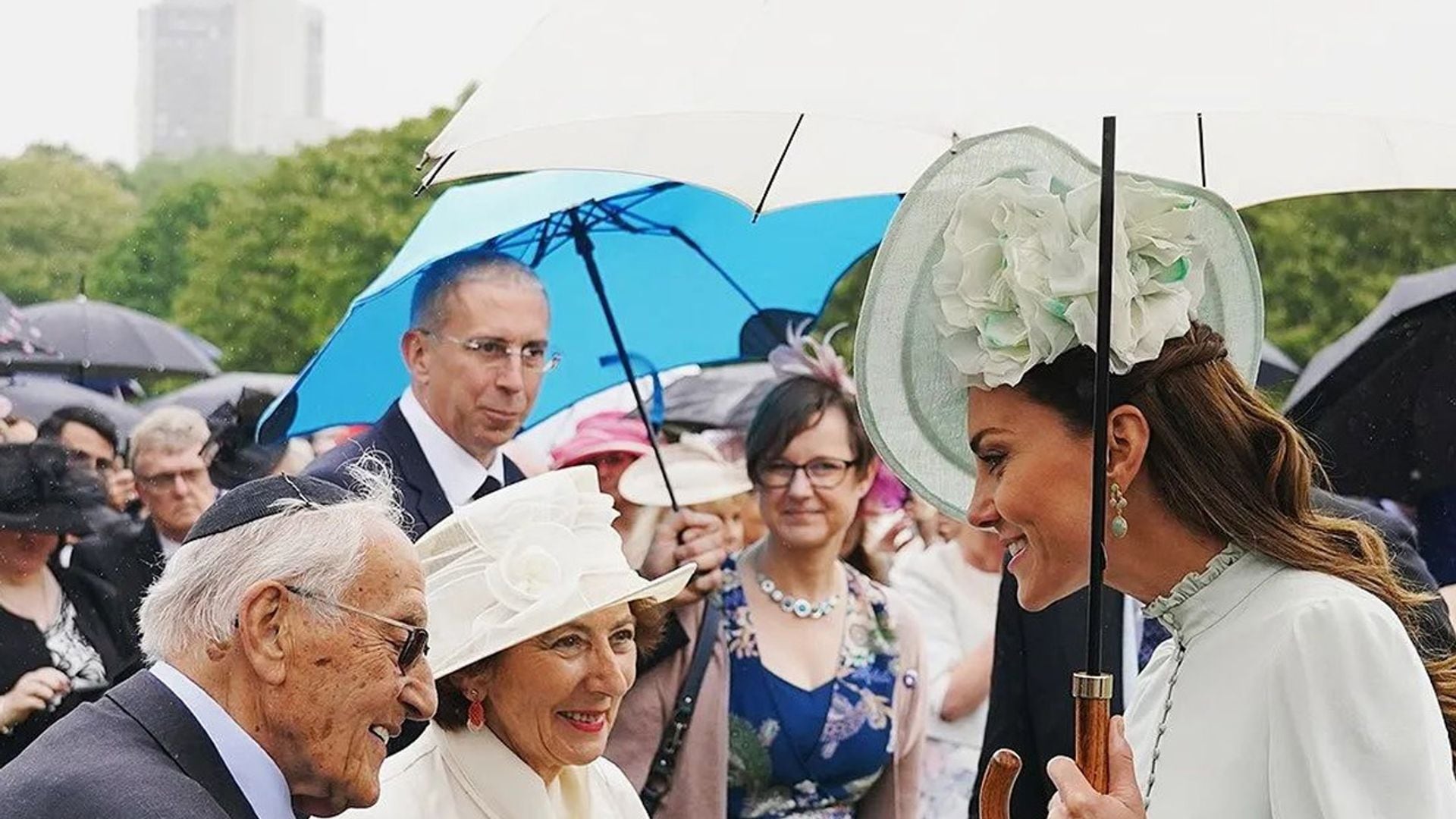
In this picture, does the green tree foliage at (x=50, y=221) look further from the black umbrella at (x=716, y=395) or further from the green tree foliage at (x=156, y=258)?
the black umbrella at (x=716, y=395)

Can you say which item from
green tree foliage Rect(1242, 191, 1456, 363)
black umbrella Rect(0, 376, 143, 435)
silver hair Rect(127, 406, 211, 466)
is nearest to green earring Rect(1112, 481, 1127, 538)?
silver hair Rect(127, 406, 211, 466)

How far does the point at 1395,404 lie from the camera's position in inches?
264

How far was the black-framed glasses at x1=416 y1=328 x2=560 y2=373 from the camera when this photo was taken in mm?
5445

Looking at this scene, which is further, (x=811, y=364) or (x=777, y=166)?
(x=811, y=364)

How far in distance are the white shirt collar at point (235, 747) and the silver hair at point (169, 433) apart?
444 centimetres

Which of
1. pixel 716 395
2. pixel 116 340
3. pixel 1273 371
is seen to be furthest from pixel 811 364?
pixel 116 340

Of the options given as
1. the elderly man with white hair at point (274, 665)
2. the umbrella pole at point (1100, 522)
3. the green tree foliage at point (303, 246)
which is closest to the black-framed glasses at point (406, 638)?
the elderly man with white hair at point (274, 665)

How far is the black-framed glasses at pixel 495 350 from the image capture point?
545 centimetres

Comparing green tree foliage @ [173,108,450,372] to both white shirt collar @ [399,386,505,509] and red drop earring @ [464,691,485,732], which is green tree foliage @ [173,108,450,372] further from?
red drop earring @ [464,691,485,732]

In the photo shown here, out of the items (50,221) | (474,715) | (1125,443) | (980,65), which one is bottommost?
(50,221)

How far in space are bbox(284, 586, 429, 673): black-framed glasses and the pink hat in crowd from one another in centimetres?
309

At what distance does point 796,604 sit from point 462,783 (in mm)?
1681

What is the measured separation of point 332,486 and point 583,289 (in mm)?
2788

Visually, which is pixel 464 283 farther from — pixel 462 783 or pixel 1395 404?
pixel 1395 404
